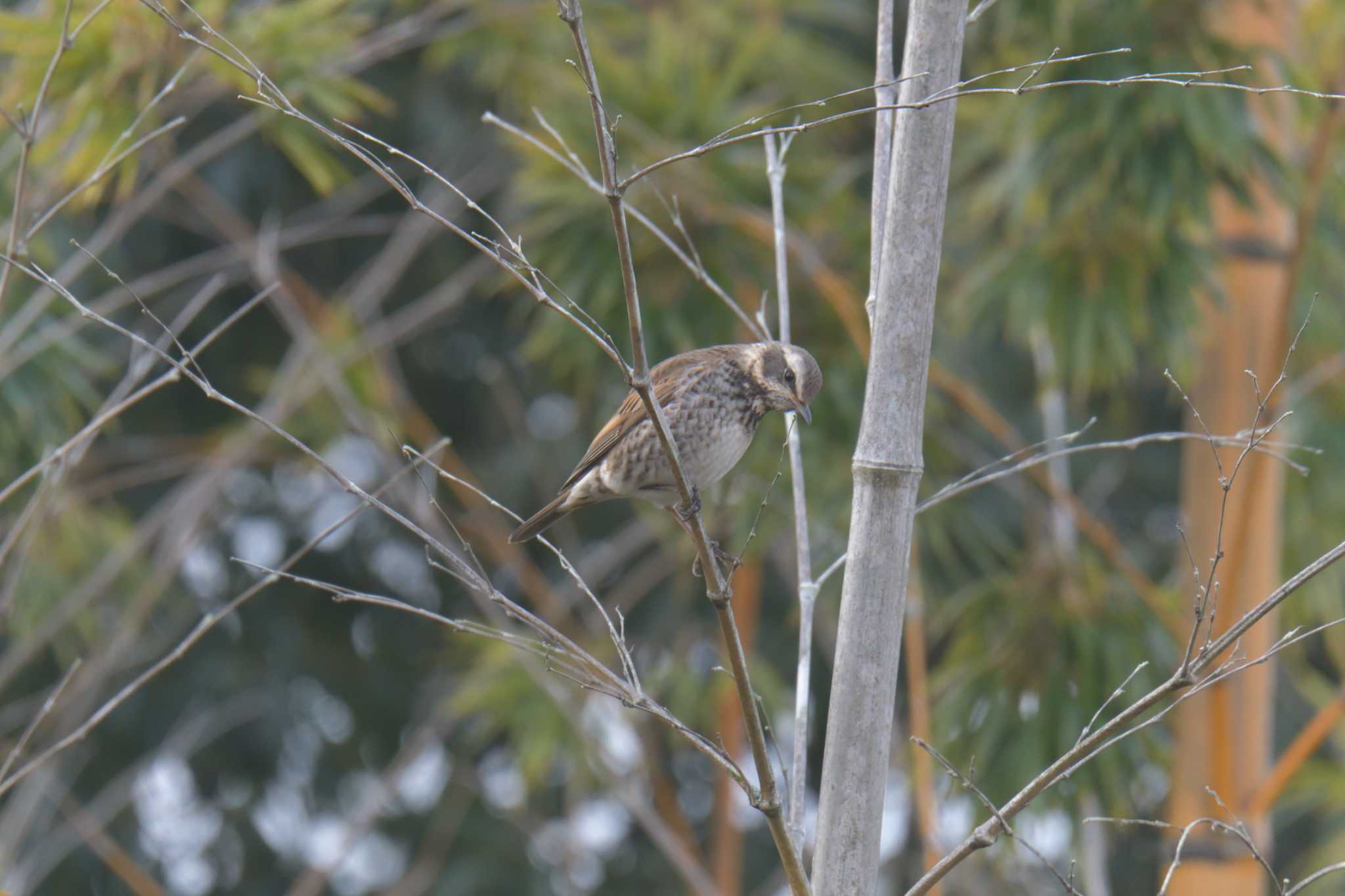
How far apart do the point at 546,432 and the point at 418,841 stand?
2330 millimetres

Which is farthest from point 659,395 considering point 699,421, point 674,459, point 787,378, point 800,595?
point 674,459

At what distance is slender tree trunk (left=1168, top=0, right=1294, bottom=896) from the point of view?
440cm

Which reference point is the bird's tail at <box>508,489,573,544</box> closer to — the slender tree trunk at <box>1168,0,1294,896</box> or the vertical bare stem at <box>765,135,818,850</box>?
the vertical bare stem at <box>765,135,818,850</box>

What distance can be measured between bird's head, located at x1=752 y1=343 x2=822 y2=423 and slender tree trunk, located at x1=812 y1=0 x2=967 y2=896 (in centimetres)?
102

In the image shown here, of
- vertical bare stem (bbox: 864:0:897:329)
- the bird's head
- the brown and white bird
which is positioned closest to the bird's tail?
the brown and white bird

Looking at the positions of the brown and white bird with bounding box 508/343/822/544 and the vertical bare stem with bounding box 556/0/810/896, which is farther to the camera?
the brown and white bird with bounding box 508/343/822/544

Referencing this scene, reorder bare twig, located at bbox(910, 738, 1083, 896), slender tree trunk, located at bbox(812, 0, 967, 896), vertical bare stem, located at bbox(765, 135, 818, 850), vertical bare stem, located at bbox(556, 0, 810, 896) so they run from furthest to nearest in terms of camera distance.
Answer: vertical bare stem, located at bbox(765, 135, 818, 850) < slender tree trunk, located at bbox(812, 0, 967, 896) < bare twig, located at bbox(910, 738, 1083, 896) < vertical bare stem, located at bbox(556, 0, 810, 896)

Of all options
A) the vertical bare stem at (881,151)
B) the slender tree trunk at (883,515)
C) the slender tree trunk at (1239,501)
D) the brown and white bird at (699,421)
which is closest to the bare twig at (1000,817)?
the slender tree trunk at (883,515)

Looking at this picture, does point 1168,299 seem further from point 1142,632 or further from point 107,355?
point 107,355

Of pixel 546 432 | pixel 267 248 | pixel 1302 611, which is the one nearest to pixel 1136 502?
pixel 1302 611

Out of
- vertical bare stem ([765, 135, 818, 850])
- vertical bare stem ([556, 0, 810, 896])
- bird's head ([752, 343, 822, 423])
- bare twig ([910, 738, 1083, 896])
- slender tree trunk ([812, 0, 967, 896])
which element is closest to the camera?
vertical bare stem ([556, 0, 810, 896])

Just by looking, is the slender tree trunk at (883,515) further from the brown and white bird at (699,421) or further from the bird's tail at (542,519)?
the bird's tail at (542,519)

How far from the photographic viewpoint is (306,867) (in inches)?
312

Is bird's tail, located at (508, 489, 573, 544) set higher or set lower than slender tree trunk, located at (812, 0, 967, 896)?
lower
